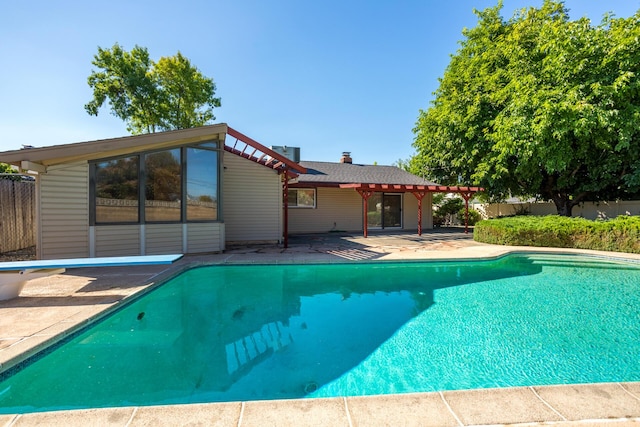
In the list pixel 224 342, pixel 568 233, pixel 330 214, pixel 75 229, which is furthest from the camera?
pixel 330 214

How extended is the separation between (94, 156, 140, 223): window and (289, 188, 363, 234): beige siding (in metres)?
7.57

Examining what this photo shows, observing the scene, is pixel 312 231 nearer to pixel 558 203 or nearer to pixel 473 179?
pixel 473 179

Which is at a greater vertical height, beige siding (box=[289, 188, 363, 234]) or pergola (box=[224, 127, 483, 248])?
pergola (box=[224, 127, 483, 248])

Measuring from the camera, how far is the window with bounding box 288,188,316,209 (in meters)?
13.8

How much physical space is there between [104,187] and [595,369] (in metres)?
9.14

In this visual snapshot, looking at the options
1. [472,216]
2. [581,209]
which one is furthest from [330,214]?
[581,209]

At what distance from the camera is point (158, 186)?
7.19 metres

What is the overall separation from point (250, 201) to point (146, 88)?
52.6 feet

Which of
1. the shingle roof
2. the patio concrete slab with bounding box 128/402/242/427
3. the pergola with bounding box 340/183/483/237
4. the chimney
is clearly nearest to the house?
the pergola with bounding box 340/183/483/237

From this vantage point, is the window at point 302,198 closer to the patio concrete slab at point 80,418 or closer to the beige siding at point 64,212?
the beige siding at point 64,212

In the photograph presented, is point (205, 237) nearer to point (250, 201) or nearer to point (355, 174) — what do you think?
point (250, 201)

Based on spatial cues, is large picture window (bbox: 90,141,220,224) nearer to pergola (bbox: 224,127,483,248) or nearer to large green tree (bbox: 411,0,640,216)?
pergola (bbox: 224,127,483,248)

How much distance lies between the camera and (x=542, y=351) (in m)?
3.22

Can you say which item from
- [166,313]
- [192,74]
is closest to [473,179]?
[166,313]
